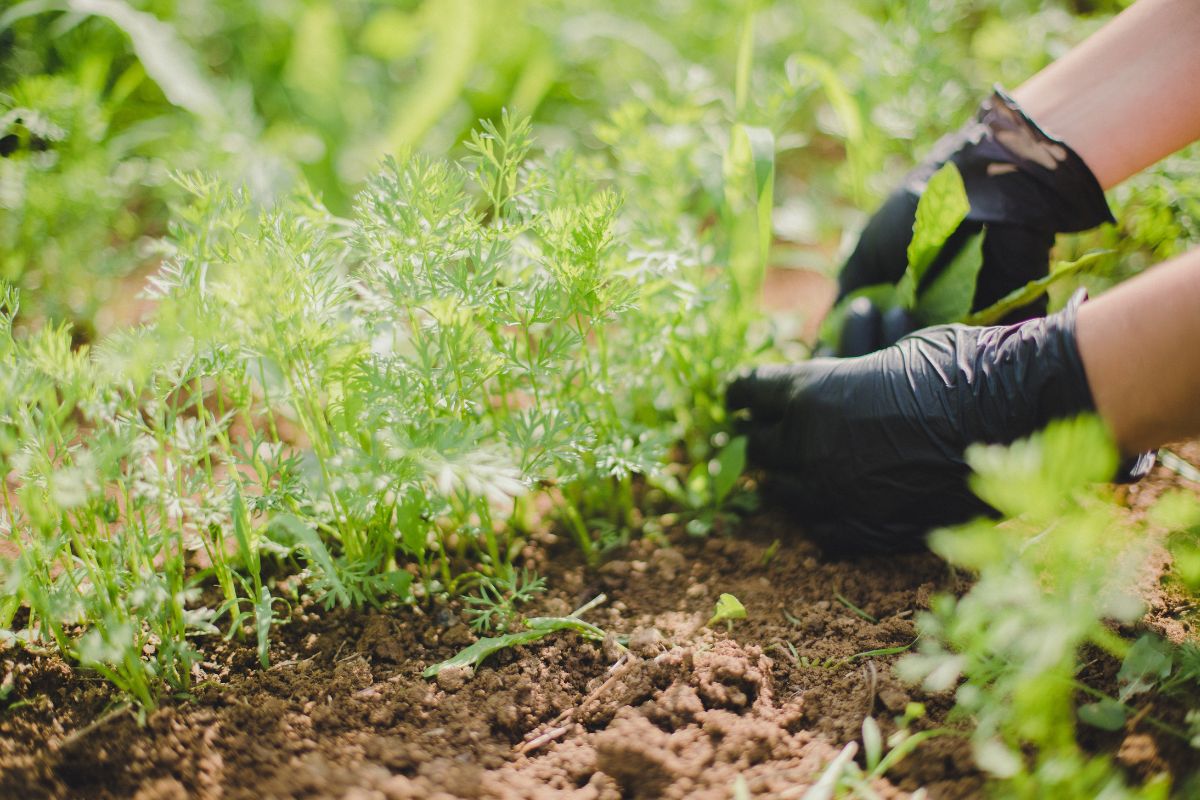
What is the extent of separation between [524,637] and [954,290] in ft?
3.43

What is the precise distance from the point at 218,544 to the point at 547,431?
1.77ft

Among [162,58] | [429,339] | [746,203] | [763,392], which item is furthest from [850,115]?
[162,58]

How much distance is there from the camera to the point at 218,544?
1224 mm

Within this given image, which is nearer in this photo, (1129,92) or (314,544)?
(314,544)

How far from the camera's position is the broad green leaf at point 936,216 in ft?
4.70

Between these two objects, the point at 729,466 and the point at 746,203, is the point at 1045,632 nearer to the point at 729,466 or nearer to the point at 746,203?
the point at 729,466

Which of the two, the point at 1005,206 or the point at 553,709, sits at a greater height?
the point at 1005,206

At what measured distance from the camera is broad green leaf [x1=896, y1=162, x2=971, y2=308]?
1.43 meters

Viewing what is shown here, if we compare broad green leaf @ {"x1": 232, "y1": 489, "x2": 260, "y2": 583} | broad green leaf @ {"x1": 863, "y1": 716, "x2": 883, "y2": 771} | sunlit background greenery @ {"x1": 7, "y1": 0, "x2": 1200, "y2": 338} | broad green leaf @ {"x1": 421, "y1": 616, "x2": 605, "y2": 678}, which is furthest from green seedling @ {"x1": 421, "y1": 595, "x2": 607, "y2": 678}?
sunlit background greenery @ {"x1": 7, "y1": 0, "x2": 1200, "y2": 338}

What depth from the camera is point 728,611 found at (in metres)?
1.32

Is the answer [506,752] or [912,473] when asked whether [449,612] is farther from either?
[912,473]

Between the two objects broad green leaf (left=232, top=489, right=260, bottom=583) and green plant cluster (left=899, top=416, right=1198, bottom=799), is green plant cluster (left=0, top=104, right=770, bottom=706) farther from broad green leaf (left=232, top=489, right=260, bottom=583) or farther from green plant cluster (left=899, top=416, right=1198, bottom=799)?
green plant cluster (left=899, top=416, right=1198, bottom=799)

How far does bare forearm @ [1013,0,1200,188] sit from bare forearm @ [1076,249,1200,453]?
55cm

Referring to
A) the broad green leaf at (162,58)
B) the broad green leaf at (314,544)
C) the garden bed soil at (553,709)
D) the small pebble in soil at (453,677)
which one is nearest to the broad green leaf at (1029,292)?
the garden bed soil at (553,709)
